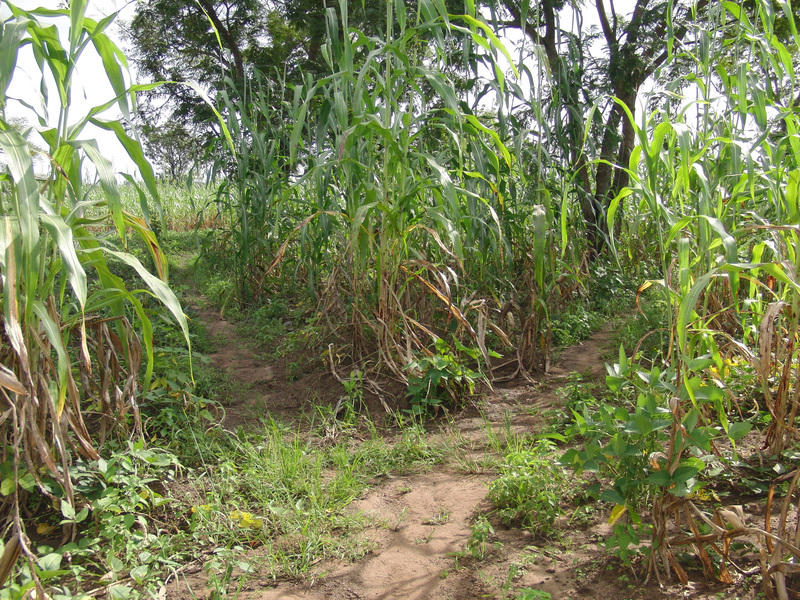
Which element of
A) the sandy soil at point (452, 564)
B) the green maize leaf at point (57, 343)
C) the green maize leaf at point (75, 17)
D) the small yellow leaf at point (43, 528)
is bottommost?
the sandy soil at point (452, 564)

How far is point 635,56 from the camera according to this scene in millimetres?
4715

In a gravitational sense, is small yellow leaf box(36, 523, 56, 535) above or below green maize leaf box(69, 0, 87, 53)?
below

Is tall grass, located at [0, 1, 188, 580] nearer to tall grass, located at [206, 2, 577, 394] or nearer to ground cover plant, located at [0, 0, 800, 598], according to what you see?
ground cover plant, located at [0, 0, 800, 598]

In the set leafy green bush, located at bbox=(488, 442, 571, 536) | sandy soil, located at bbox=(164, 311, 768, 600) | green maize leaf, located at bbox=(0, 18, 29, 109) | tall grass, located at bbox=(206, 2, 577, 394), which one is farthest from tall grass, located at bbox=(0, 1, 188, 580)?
leafy green bush, located at bbox=(488, 442, 571, 536)

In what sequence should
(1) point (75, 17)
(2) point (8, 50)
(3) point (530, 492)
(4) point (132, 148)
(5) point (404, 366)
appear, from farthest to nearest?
(5) point (404, 366) → (3) point (530, 492) → (4) point (132, 148) → (1) point (75, 17) → (2) point (8, 50)

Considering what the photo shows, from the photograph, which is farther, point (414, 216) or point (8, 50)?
point (414, 216)

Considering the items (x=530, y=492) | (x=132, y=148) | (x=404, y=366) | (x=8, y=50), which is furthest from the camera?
(x=404, y=366)

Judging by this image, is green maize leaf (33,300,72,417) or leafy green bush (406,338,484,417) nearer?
green maize leaf (33,300,72,417)

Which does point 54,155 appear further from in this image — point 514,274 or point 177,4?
point 177,4

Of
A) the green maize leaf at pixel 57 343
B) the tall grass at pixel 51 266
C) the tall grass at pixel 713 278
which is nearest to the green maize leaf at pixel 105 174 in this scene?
the tall grass at pixel 51 266

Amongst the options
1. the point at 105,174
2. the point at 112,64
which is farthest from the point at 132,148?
the point at 112,64

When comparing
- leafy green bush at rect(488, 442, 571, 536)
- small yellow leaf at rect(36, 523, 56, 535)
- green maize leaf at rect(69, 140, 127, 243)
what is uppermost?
green maize leaf at rect(69, 140, 127, 243)

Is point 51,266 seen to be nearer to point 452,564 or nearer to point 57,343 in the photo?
point 57,343

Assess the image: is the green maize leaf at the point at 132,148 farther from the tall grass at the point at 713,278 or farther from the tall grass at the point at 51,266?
the tall grass at the point at 713,278
